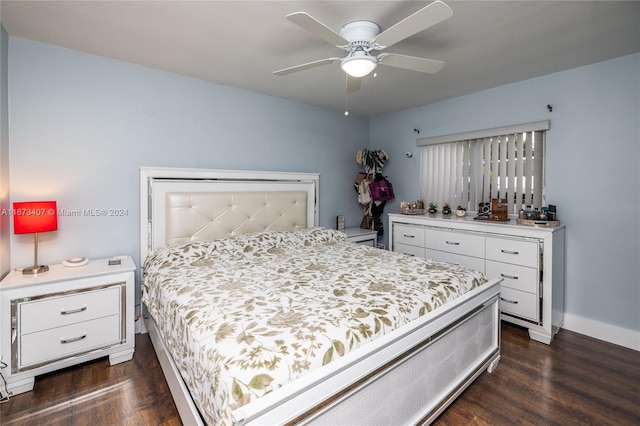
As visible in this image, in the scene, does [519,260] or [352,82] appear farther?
[519,260]

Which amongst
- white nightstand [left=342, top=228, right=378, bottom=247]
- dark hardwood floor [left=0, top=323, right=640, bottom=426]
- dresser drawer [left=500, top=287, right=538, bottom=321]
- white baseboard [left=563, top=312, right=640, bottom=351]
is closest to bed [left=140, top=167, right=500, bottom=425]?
dark hardwood floor [left=0, top=323, right=640, bottom=426]

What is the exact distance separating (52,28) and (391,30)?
7.74 feet

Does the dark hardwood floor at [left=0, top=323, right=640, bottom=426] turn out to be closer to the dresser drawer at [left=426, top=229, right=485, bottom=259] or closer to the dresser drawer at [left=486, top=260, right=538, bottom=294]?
the dresser drawer at [left=486, top=260, right=538, bottom=294]

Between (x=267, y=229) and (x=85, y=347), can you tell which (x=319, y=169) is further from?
(x=85, y=347)

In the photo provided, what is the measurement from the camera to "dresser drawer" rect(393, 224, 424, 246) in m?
3.66

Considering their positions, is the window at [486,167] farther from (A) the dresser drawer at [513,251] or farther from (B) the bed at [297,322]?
(B) the bed at [297,322]

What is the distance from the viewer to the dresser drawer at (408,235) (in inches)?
144

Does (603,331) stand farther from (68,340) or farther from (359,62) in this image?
(68,340)

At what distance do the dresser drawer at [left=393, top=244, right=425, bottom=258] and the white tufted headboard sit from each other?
1220 millimetres

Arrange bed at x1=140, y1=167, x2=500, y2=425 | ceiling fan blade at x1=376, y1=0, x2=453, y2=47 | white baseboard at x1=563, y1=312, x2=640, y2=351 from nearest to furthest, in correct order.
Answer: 1. bed at x1=140, y1=167, x2=500, y2=425
2. ceiling fan blade at x1=376, y1=0, x2=453, y2=47
3. white baseboard at x1=563, y1=312, x2=640, y2=351

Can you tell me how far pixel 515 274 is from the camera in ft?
9.39

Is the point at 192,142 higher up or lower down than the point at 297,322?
higher up

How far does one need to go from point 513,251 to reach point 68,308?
3689 mm

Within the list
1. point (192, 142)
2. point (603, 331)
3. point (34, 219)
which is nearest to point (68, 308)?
point (34, 219)
